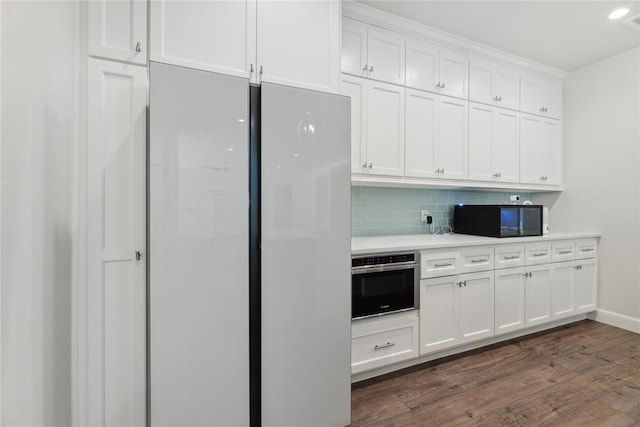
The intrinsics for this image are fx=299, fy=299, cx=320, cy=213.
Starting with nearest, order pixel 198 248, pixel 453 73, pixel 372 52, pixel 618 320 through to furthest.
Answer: pixel 198 248, pixel 372 52, pixel 453 73, pixel 618 320

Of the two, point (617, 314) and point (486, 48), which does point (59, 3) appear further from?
point (617, 314)

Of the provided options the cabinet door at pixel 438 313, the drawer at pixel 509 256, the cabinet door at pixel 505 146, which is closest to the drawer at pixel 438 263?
the cabinet door at pixel 438 313

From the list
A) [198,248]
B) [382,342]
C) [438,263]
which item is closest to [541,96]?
[438,263]

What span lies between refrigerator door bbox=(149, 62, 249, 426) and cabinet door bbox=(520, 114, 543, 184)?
3124mm

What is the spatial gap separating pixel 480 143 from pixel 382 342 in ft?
7.09

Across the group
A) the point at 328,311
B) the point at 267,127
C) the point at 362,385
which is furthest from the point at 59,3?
the point at 362,385

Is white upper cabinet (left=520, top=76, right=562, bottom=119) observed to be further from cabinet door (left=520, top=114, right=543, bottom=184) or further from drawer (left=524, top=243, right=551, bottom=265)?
drawer (left=524, top=243, right=551, bottom=265)

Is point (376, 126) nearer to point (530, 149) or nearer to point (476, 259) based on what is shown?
point (476, 259)

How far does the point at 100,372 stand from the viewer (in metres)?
1.40

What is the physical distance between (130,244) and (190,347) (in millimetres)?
578

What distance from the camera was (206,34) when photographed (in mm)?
1548

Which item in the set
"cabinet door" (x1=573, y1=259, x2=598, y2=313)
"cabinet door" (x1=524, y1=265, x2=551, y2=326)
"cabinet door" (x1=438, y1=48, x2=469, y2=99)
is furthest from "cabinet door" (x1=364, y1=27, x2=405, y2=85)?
"cabinet door" (x1=573, y1=259, x2=598, y2=313)

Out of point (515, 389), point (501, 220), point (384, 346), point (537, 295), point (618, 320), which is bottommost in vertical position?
point (515, 389)

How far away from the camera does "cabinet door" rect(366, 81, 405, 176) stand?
245cm
